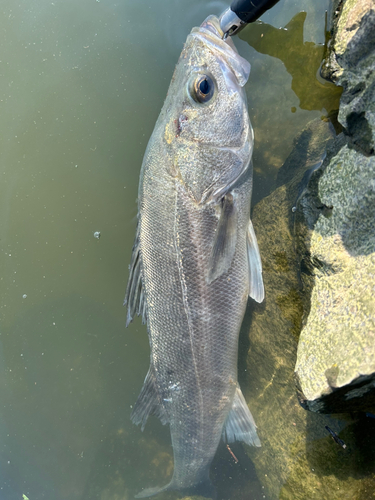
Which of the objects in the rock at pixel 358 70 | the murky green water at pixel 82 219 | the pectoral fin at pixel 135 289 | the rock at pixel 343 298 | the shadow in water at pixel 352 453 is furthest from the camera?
the murky green water at pixel 82 219

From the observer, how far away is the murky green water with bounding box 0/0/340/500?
2.93 m

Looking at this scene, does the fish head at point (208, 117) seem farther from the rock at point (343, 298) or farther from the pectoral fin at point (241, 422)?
the pectoral fin at point (241, 422)

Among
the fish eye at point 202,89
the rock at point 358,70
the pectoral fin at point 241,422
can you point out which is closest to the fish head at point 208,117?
the fish eye at point 202,89

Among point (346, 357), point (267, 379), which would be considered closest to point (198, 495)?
point (267, 379)

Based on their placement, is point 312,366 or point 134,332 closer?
point 312,366

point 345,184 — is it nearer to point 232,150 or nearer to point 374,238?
point 374,238

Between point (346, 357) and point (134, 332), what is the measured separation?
238 centimetres

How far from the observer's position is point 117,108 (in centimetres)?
306

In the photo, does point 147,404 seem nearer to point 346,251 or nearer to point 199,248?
point 199,248

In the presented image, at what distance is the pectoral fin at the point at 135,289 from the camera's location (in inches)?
89.5

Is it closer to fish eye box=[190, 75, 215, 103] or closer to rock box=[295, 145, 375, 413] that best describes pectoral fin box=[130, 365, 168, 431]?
rock box=[295, 145, 375, 413]

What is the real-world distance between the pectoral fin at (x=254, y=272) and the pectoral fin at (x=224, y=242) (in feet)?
0.64

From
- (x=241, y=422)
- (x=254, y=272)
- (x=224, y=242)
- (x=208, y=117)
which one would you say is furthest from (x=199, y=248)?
(x=241, y=422)

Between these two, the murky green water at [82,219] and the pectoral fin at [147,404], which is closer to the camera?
the pectoral fin at [147,404]
